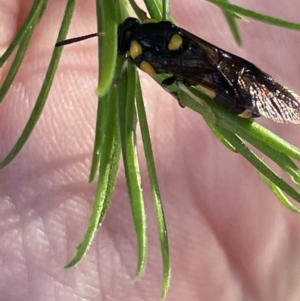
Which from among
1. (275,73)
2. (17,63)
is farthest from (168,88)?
(275,73)

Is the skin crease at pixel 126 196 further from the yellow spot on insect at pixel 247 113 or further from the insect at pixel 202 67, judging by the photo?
the yellow spot on insect at pixel 247 113

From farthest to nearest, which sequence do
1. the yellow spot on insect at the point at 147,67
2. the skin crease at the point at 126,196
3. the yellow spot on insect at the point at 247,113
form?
the skin crease at the point at 126,196 → the yellow spot on insect at the point at 147,67 → the yellow spot on insect at the point at 247,113

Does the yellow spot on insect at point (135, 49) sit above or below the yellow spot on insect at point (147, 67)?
above

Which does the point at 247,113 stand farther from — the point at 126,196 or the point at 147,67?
the point at 126,196

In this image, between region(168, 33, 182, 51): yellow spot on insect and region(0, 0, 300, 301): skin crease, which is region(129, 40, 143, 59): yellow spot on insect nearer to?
region(168, 33, 182, 51): yellow spot on insect

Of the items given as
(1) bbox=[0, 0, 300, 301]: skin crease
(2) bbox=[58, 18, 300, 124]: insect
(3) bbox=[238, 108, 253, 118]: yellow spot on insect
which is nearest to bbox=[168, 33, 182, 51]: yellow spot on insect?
(2) bbox=[58, 18, 300, 124]: insect

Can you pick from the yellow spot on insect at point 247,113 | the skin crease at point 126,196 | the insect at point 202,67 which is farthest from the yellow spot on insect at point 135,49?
the skin crease at point 126,196

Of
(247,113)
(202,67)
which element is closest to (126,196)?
(202,67)
